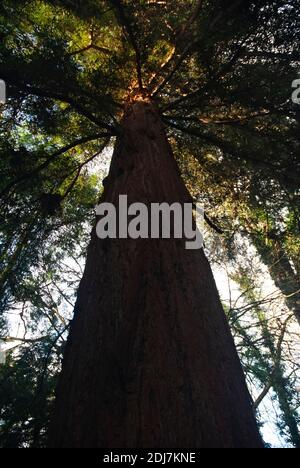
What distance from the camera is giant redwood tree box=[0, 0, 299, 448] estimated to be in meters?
1.30

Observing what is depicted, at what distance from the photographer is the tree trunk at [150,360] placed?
4.04 ft

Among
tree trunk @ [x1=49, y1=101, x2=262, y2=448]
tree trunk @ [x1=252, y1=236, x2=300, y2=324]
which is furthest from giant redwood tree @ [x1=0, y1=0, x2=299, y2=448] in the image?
tree trunk @ [x1=252, y1=236, x2=300, y2=324]

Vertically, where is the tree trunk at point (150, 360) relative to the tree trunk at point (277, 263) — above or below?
below

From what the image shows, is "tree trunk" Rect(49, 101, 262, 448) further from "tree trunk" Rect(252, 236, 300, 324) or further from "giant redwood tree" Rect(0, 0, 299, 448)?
"tree trunk" Rect(252, 236, 300, 324)

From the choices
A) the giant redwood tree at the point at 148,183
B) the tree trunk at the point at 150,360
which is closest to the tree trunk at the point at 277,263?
the giant redwood tree at the point at 148,183

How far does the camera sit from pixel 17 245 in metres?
5.13

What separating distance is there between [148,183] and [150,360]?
1.34 meters

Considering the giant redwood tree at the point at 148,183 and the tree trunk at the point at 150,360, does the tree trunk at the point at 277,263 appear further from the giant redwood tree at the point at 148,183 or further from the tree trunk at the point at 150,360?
the tree trunk at the point at 150,360

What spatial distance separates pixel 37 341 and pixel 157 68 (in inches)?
220

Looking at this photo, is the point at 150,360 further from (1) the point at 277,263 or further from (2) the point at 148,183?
(1) the point at 277,263

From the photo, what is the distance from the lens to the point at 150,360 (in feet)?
4.64

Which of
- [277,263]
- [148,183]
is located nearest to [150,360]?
[148,183]

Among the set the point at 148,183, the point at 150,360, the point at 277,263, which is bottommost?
the point at 150,360
